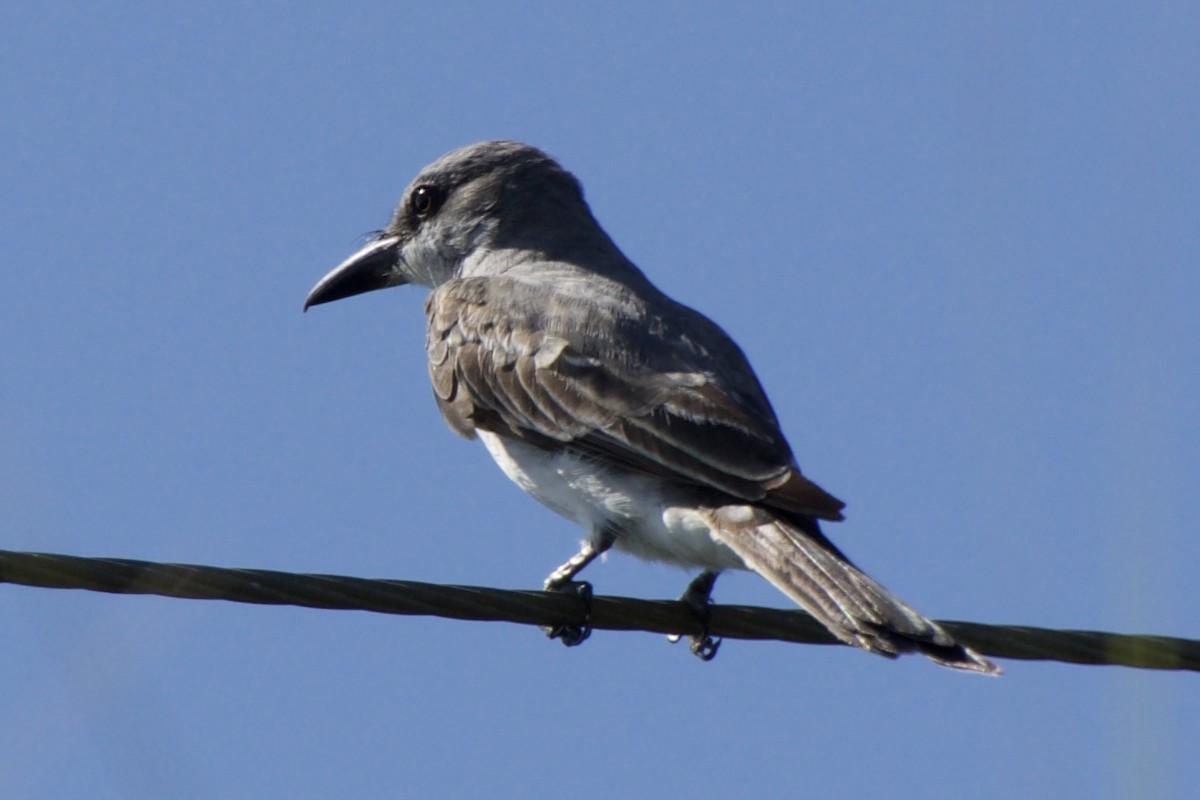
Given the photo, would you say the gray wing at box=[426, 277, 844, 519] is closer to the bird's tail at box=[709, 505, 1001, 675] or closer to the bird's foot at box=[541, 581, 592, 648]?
the bird's tail at box=[709, 505, 1001, 675]

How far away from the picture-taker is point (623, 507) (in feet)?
21.6

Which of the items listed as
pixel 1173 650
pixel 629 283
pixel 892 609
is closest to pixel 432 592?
pixel 892 609

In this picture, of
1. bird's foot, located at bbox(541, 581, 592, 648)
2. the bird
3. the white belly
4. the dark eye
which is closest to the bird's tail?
the bird

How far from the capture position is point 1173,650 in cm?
450

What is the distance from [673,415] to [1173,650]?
2.44 meters

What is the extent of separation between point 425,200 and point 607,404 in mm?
Result: 3171

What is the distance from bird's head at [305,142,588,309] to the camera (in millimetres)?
9203

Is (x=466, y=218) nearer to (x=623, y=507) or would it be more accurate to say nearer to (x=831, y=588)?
(x=623, y=507)

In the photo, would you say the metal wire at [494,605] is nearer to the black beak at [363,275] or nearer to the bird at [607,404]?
the bird at [607,404]

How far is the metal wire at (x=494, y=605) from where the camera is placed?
3928 mm

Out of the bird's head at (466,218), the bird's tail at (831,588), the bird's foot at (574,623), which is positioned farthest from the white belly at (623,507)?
the bird's head at (466,218)

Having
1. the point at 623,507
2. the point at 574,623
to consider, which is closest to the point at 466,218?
the point at 623,507

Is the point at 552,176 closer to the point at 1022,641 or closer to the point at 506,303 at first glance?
the point at 506,303

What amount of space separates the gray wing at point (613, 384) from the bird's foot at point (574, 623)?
1.78 ft
